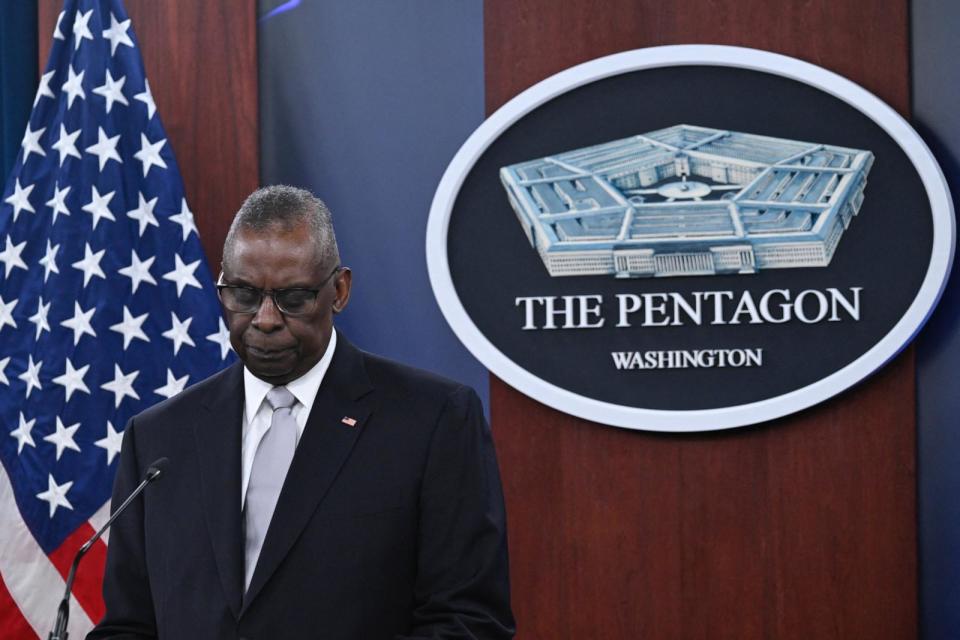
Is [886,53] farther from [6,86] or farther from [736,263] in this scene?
[6,86]

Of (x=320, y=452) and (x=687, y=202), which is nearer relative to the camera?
(x=320, y=452)

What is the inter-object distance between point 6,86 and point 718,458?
7.76 ft

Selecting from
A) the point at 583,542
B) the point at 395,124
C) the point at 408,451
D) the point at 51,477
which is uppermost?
the point at 395,124

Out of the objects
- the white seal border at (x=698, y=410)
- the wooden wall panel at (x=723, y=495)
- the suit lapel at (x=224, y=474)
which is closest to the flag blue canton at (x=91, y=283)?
the white seal border at (x=698, y=410)

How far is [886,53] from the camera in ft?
9.38

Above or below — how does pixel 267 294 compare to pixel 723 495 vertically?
above

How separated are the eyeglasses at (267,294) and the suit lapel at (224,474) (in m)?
0.18

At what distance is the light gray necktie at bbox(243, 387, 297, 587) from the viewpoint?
5.46 feet

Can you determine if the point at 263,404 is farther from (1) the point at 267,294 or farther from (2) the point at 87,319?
(2) the point at 87,319

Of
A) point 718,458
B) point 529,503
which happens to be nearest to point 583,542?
point 529,503

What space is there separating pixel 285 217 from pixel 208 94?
1.75 m

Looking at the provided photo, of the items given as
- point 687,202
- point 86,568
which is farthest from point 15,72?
point 687,202

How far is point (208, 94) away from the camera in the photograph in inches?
129

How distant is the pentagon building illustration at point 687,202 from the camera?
9.39 feet
